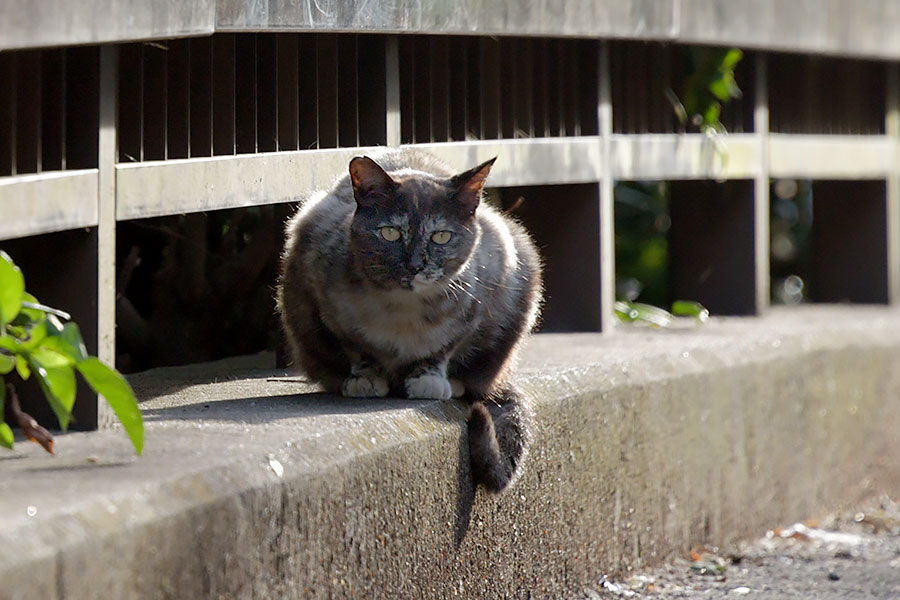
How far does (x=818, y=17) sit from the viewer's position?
7.52m

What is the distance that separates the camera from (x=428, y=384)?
450 centimetres

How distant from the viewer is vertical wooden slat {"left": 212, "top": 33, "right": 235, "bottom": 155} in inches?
177

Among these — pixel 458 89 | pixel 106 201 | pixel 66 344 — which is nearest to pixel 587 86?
pixel 458 89

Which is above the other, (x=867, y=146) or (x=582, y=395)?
(x=867, y=146)

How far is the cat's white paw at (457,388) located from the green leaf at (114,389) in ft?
5.07

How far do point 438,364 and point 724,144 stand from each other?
9.61 feet

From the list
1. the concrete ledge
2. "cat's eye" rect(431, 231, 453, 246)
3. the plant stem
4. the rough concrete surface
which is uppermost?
"cat's eye" rect(431, 231, 453, 246)

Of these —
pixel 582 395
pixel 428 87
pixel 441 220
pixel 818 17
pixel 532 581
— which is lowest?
pixel 532 581

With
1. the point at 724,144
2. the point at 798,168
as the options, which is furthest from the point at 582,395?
the point at 798,168

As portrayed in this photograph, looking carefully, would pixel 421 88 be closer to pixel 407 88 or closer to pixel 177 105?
pixel 407 88

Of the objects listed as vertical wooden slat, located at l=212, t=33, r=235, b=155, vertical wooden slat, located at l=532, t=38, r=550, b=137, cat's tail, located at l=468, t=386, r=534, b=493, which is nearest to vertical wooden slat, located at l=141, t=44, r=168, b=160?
vertical wooden slat, located at l=212, t=33, r=235, b=155

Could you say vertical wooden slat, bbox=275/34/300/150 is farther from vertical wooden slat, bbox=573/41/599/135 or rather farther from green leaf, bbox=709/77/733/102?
green leaf, bbox=709/77/733/102

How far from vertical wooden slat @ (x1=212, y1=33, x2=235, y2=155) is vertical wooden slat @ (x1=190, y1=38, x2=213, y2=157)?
81 mm

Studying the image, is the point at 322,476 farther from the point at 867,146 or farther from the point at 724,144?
the point at 867,146
